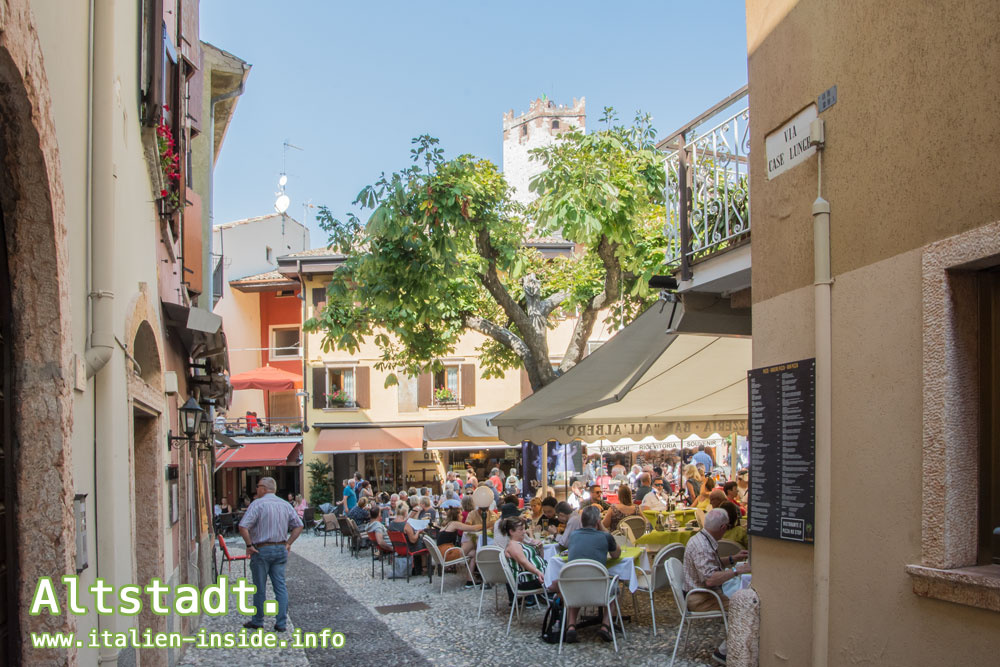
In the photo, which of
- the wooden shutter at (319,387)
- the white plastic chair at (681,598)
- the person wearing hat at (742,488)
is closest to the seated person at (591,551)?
the white plastic chair at (681,598)

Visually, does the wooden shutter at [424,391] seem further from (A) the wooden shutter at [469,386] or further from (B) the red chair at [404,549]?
(B) the red chair at [404,549]

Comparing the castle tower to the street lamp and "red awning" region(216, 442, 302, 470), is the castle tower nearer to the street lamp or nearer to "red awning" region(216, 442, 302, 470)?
"red awning" region(216, 442, 302, 470)

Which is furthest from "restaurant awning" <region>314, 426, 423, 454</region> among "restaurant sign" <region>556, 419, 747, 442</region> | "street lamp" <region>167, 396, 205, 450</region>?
"street lamp" <region>167, 396, 205, 450</region>

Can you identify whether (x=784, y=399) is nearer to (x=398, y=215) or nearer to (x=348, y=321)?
(x=398, y=215)

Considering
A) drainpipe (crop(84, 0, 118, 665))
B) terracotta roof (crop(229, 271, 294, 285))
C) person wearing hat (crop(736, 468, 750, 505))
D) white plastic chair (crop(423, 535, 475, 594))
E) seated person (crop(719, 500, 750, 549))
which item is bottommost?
white plastic chair (crop(423, 535, 475, 594))

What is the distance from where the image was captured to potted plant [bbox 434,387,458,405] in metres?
31.0

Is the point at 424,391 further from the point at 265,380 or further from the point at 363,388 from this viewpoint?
the point at 265,380

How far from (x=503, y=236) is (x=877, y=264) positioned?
8.37 metres

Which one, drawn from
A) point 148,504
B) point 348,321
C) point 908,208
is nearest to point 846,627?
point 908,208

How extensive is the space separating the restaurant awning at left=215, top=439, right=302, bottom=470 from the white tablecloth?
20.6 meters

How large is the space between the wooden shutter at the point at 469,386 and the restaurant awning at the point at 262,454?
19.8 feet

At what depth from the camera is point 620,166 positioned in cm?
1195

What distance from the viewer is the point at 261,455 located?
29422 mm

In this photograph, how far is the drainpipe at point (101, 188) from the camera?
177 inches
